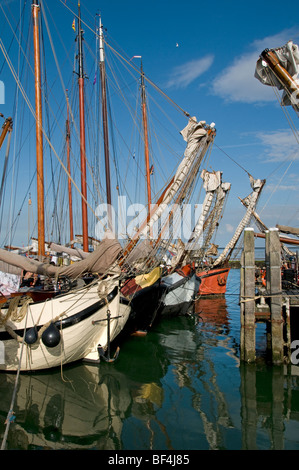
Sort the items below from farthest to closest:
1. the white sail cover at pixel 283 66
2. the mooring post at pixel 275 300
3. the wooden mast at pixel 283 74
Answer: the wooden mast at pixel 283 74 → the white sail cover at pixel 283 66 → the mooring post at pixel 275 300

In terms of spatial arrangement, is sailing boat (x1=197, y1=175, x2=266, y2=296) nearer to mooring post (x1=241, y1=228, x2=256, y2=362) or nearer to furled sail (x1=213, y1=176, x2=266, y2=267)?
furled sail (x1=213, y1=176, x2=266, y2=267)

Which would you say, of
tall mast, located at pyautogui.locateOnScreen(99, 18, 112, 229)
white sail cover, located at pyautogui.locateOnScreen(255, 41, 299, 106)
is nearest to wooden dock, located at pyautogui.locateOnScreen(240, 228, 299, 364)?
white sail cover, located at pyautogui.locateOnScreen(255, 41, 299, 106)

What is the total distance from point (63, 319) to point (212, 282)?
21.1 meters

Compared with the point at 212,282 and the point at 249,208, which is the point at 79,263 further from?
the point at 249,208

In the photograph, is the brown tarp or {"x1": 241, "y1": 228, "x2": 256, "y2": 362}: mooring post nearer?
the brown tarp

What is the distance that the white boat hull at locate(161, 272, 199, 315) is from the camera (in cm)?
1908

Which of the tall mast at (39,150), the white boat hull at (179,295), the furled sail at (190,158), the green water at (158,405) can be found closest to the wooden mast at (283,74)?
the furled sail at (190,158)

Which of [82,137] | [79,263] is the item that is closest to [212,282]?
[82,137]

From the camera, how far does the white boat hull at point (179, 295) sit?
751 inches

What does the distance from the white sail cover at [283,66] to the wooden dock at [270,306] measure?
18.6 ft

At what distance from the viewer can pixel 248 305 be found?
983 centimetres

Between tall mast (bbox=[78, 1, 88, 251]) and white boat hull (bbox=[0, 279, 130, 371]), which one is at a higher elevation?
tall mast (bbox=[78, 1, 88, 251])

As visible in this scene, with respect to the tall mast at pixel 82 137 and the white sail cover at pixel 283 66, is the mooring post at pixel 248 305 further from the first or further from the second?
the tall mast at pixel 82 137
